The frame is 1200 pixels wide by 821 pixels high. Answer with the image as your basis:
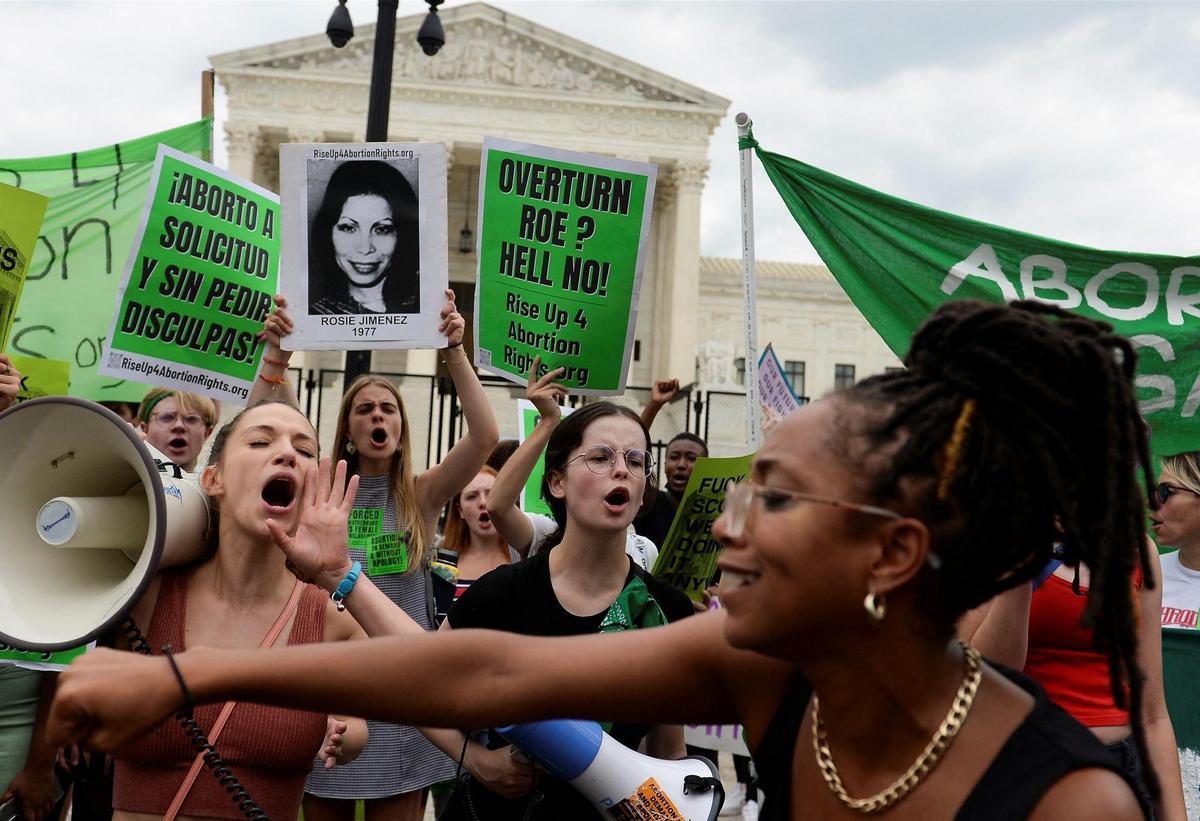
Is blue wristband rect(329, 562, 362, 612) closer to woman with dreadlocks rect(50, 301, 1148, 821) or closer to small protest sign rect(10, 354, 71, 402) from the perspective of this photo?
woman with dreadlocks rect(50, 301, 1148, 821)

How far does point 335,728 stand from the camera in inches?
105

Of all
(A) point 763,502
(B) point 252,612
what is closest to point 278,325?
(B) point 252,612

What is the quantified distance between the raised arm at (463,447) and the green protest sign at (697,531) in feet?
2.55

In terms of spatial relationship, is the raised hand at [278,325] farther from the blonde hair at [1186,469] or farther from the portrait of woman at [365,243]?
the blonde hair at [1186,469]

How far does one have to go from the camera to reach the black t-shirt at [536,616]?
2.68 metres

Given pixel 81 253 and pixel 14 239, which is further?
pixel 81 253

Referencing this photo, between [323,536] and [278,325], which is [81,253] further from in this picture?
[323,536]

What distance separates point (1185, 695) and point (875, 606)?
326 centimetres

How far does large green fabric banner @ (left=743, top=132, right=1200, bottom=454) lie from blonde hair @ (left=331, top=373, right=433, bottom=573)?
2.15 metres

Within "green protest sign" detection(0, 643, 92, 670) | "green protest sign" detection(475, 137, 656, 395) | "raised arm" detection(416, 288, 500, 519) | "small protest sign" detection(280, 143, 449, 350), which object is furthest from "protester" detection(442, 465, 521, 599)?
"green protest sign" detection(0, 643, 92, 670)

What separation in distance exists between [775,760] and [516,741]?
38.6 inches

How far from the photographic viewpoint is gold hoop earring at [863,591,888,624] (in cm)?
148

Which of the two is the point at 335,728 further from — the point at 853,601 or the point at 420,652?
the point at 853,601

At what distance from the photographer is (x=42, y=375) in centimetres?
476
